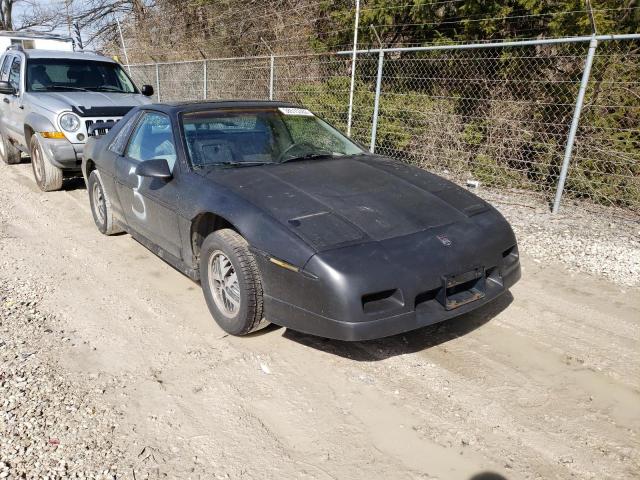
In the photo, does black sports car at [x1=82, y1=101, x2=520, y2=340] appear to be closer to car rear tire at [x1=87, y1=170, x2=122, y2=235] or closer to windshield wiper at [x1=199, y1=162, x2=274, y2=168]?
windshield wiper at [x1=199, y1=162, x2=274, y2=168]

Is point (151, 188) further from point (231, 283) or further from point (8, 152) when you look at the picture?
point (8, 152)

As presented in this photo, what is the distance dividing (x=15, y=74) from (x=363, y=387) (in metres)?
7.97

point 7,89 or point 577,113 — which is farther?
point 7,89

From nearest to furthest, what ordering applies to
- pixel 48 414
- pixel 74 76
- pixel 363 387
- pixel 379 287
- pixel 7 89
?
pixel 48 414 < pixel 379 287 < pixel 363 387 < pixel 7 89 < pixel 74 76

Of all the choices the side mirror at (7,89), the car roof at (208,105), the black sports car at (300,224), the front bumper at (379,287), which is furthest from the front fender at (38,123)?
the front bumper at (379,287)

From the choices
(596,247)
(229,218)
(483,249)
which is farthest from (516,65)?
(229,218)

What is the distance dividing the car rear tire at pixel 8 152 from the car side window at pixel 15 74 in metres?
1.23

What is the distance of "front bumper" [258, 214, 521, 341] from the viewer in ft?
8.75

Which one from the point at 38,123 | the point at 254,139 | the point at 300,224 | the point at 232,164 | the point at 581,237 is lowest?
the point at 581,237

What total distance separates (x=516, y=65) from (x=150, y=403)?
23.6ft

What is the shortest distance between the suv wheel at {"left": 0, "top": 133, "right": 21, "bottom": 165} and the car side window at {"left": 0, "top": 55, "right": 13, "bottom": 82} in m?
1.00

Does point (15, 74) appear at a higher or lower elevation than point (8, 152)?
higher

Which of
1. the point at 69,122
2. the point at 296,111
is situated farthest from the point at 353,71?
the point at 69,122

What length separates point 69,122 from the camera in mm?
6699
